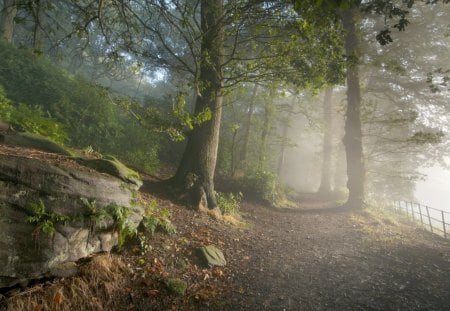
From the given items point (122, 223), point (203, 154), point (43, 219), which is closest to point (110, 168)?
point (122, 223)

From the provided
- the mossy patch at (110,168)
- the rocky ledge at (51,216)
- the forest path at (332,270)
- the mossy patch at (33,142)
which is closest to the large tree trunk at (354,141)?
the forest path at (332,270)

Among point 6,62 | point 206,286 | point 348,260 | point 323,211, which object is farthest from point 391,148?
point 6,62

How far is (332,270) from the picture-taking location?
268 inches

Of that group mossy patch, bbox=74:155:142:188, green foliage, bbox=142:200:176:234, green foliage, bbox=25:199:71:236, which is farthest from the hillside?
mossy patch, bbox=74:155:142:188

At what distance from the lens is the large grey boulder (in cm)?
395

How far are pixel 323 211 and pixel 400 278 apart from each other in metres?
8.25

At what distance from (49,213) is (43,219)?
13 cm

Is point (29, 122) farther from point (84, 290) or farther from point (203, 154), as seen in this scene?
point (84, 290)

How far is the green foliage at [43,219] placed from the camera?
4191 millimetres

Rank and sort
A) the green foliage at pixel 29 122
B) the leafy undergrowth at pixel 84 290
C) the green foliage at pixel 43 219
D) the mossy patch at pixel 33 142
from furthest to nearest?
the green foliage at pixel 29 122 → the mossy patch at pixel 33 142 → the green foliage at pixel 43 219 → the leafy undergrowth at pixel 84 290

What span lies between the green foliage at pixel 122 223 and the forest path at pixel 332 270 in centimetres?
200

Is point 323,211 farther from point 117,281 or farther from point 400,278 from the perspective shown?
point 117,281

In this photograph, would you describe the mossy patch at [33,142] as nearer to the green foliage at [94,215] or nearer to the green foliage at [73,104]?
the green foliage at [94,215]

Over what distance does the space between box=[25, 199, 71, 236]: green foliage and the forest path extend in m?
2.80
